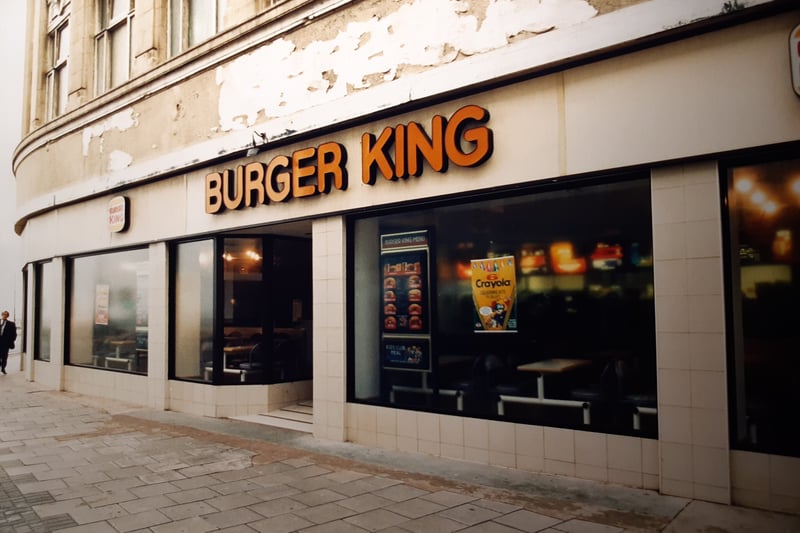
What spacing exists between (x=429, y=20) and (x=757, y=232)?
14.4 ft

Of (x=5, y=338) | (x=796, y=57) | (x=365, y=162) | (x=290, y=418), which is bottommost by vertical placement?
(x=290, y=418)

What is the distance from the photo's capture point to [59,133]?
1430 cm

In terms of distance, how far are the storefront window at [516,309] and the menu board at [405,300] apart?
0.02 meters

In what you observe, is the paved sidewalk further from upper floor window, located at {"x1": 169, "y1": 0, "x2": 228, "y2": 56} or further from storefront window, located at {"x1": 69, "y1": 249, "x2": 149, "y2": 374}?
upper floor window, located at {"x1": 169, "y1": 0, "x2": 228, "y2": 56}

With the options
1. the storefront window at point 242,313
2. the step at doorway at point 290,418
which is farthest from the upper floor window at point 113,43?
the step at doorway at point 290,418

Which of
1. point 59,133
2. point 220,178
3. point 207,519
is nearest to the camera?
point 207,519

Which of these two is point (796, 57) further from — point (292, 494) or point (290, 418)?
point (290, 418)

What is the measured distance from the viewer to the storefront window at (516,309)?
6.01 m

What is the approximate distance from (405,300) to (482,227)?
1.56 meters

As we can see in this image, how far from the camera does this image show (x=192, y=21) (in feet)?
37.4

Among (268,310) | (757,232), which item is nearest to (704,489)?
(757,232)

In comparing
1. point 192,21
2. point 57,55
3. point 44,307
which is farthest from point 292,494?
point 57,55

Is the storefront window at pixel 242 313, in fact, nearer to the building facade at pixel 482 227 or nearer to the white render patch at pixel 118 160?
the building facade at pixel 482 227

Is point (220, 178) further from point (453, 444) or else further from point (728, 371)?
point (728, 371)
